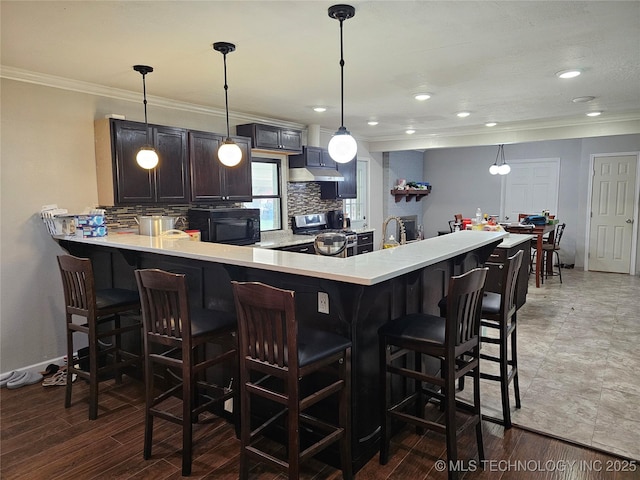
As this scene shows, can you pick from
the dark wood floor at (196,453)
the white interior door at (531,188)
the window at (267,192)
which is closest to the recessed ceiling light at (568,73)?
the dark wood floor at (196,453)

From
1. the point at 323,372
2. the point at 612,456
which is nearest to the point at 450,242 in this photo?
the point at 323,372

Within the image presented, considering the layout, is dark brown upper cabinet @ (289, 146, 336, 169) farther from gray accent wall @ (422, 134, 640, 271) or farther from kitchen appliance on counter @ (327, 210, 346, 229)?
gray accent wall @ (422, 134, 640, 271)

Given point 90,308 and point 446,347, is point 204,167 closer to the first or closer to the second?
point 90,308

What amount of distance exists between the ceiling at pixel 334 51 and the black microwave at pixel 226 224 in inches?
44.8

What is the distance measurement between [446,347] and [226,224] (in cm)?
292

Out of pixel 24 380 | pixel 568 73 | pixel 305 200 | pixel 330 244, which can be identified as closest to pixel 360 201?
pixel 305 200

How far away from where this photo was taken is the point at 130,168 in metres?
3.71

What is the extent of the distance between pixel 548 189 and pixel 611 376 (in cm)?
576

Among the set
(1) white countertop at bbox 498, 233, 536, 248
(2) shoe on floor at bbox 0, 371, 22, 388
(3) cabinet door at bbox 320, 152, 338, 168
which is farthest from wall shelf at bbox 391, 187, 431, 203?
(2) shoe on floor at bbox 0, 371, 22, 388

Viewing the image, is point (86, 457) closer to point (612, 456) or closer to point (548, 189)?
point (612, 456)

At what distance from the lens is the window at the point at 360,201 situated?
24.0ft

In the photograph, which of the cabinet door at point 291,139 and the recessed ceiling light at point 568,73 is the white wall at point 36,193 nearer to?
the cabinet door at point 291,139

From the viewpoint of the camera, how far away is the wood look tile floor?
2.20m

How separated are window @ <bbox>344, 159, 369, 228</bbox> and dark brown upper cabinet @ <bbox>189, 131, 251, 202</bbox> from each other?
285 cm
